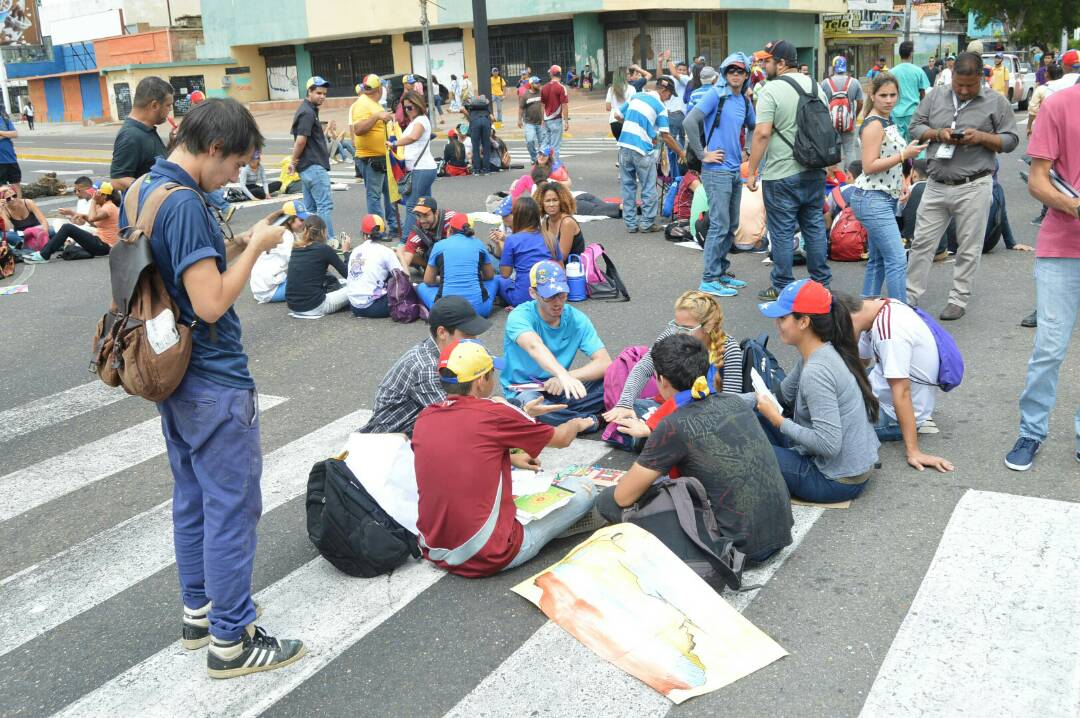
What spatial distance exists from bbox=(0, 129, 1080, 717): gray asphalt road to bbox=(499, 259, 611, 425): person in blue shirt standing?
412mm

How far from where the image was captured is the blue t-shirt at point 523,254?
8.97 metres

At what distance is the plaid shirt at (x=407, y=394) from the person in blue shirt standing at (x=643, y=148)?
7598mm

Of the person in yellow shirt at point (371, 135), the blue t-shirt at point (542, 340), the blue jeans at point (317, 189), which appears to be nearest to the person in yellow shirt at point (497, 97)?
the person in yellow shirt at point (371, 135)

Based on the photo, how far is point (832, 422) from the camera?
481 centimetres

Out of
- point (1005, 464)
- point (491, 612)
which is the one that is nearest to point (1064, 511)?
point (1005, 464)

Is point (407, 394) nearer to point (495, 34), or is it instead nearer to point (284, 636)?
point (284, 636)

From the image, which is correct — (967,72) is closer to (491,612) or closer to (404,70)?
(491,612)

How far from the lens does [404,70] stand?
4716cm

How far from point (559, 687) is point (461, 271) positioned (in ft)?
18.3

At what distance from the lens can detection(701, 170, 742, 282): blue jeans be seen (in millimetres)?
9383

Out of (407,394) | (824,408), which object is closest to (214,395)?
(407,394)

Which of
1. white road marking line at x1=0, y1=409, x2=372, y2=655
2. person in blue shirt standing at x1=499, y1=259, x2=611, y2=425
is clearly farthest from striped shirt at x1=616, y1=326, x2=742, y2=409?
white road marking line at x1=0, y1=409, x2=372, y2=655

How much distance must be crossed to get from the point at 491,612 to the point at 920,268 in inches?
215

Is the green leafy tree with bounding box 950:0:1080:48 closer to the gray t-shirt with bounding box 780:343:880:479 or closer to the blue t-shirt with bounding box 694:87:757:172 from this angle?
the blue t-shirt with bounding box 694:87:757:172
